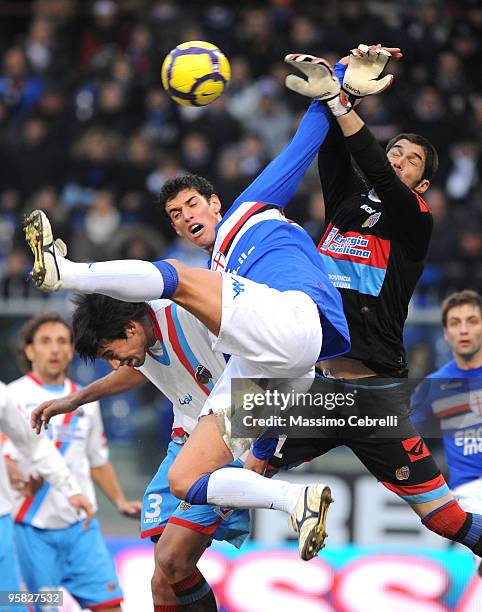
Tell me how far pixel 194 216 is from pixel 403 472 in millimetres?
1784

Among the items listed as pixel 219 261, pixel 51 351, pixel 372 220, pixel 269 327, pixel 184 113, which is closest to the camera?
pixel 269 327

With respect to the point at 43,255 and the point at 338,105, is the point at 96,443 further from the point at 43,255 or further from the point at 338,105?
the point at 338,105

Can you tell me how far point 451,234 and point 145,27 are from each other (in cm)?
571

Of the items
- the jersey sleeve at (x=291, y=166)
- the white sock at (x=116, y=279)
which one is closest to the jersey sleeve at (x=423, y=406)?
the jersey sleeve at (x=291, y=166)

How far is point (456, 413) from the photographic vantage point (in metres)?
7.76

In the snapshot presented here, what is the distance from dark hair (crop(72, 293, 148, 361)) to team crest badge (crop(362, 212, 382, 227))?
4.40ft

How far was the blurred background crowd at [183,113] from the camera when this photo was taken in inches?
518

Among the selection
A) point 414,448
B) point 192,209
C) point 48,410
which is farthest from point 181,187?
point 414,448

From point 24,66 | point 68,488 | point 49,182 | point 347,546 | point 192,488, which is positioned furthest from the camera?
point 24,66

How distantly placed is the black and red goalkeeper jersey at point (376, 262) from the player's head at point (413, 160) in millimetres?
160

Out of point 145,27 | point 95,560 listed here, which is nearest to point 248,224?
point 95,560

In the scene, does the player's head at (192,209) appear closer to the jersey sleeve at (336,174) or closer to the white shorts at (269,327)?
the jersey sleeve at (336,174)

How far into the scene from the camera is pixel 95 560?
26.7 ft

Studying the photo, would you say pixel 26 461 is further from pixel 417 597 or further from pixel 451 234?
pixel 451 234
